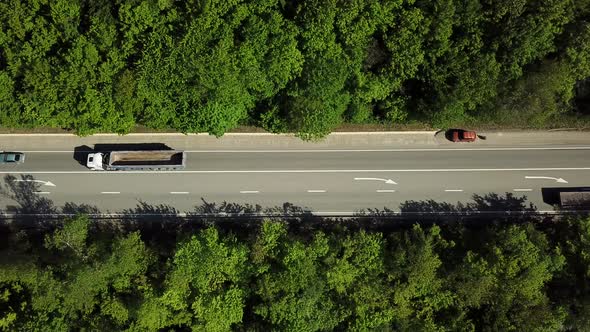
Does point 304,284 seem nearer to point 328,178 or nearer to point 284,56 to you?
point 328,178

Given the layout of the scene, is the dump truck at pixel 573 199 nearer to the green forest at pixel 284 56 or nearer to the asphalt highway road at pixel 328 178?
the asphalt highway road at pixel 328 178

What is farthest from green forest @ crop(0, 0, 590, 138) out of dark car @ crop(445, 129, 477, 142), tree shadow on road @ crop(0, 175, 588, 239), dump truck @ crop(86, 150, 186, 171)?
tree shadow on road @ crop(0, 175, 588, 239)

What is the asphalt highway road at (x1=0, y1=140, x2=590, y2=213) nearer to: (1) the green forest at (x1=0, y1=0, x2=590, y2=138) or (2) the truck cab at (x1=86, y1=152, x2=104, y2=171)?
(2) the truck cab at (x1=86, y1=152, x2=104, y2=171)

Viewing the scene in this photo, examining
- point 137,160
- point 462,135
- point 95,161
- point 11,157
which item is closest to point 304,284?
point 137,160

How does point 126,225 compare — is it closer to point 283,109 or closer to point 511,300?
point 283,109

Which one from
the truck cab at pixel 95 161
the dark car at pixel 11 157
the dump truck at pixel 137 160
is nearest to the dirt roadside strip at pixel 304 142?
the dark car at pixel 11 157
